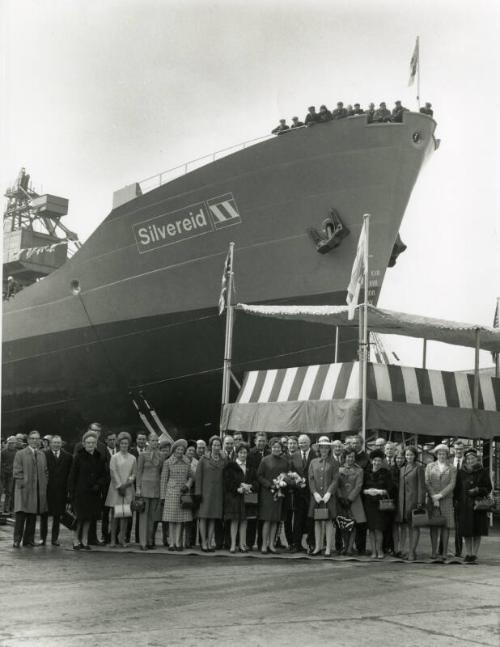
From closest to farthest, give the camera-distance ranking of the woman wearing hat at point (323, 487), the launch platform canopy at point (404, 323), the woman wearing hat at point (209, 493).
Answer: the woman wearing hat at point (323, 487)
the woman wearing hat at point (209, 493)
the launch platform canopy at point (404, 323)

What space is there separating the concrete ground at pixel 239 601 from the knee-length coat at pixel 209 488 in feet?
2.08

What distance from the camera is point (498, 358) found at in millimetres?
15828

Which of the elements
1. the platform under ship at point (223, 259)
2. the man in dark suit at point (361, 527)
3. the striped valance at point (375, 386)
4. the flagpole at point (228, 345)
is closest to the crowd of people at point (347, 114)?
the platform under ship at point (223, 259)

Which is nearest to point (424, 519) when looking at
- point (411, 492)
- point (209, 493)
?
point (411, 492)

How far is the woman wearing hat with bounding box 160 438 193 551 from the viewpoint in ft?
30.3

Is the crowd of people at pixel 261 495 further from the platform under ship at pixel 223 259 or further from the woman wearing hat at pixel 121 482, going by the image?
the platform under ship at pixel 223 259

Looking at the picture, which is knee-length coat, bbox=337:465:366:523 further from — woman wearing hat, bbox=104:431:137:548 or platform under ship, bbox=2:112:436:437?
platform under ship, bbox=2:112:436:437

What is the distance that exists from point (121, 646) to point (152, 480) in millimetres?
5284

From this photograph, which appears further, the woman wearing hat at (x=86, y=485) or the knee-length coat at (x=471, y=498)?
the woman wearing hat at (x=86, y=485)

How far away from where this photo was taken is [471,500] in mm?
8875

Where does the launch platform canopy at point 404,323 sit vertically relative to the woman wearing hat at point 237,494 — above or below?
above

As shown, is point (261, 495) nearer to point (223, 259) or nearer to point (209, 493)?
point (209, 493)

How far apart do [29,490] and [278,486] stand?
9.57 ft

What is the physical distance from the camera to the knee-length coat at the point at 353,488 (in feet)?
30.0
